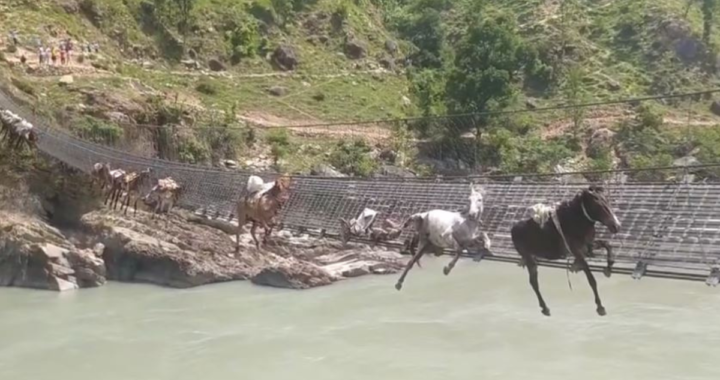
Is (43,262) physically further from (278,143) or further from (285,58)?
(285,58)

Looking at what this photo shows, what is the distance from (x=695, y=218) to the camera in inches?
201

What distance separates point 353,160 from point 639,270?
13976 millimetres

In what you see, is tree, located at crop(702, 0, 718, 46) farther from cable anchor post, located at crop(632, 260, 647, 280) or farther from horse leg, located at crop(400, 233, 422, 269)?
cable anchor post, located at crop(632, 260, 647, 280)

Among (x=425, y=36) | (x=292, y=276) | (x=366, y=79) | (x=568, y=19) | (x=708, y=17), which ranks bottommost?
(x=292, y=276)

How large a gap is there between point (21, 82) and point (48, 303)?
6.14 metres

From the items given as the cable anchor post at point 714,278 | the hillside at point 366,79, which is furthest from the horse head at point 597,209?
the hillside at point 366,79

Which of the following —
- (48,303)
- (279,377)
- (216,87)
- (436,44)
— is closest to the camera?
(279,377)

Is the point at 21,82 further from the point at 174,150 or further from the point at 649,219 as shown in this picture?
the point at 649,219

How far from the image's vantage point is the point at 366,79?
24.9m

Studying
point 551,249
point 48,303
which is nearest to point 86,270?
point 48,303

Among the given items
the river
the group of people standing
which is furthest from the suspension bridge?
the group of people standing

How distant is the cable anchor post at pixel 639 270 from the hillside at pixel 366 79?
34.2ft

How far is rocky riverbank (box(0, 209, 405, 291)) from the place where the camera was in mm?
11742

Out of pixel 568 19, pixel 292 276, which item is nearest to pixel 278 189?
pixel 292 276
